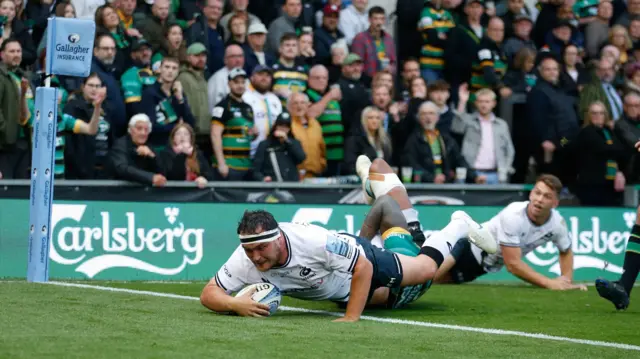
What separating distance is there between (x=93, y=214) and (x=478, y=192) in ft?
17.3

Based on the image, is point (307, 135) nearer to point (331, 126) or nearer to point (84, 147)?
point (331, 126)

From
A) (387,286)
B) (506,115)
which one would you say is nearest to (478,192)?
(506,115)

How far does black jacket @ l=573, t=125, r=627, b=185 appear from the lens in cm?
1708

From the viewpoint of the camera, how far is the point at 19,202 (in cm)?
1383

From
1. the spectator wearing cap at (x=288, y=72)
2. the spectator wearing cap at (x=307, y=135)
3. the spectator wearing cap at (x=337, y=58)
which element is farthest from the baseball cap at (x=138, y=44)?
the spectator wearing cap at (x=337, y=58)

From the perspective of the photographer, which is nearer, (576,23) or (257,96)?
(257,96)

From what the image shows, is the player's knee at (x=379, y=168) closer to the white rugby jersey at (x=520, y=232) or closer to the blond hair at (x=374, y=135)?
the white rugby jersey at (x=520, y=232)

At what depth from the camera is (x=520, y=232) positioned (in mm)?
13531

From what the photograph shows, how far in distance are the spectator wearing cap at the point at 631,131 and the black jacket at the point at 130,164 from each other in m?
7.18

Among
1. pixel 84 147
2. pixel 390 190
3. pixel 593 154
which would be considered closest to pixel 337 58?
pixel 593 154

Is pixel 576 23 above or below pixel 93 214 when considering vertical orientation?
above

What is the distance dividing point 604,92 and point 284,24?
5165 mm

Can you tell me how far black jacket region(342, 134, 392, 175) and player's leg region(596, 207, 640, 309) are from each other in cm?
575

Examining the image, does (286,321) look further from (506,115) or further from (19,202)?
(506,115)
